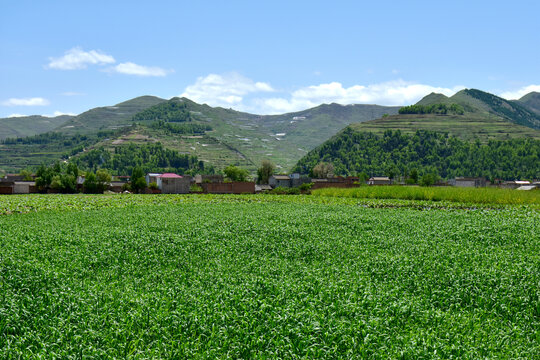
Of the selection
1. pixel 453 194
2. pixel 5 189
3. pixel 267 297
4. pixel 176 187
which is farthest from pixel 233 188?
pixel 267 297

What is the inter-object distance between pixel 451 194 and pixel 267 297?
5736cm

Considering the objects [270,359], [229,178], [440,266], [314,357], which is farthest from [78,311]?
[229,178]

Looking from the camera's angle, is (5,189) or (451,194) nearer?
(451,194)

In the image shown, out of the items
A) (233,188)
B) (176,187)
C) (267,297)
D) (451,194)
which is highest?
(176,187)

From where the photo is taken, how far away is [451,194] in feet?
200

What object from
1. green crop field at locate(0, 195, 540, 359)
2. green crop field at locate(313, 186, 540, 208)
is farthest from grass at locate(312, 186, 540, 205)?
green crop field at locate(0, 195, 540, 359)

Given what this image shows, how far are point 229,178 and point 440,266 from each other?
141559 millimetres

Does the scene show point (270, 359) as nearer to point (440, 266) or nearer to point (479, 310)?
point (479, 310)

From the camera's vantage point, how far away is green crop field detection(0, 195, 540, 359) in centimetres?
881

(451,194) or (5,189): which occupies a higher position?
(5,189)

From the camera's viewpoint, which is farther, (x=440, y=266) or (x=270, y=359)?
(x=440, y=266)

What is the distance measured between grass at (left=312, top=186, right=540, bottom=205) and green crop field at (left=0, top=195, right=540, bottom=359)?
118 ft

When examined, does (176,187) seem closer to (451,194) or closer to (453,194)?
(451,194)

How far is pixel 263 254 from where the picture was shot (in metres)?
19.6
